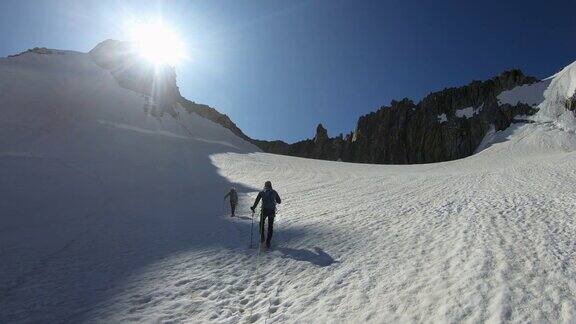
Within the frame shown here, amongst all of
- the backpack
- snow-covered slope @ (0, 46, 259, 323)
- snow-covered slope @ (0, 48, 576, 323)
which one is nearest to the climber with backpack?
the backpack

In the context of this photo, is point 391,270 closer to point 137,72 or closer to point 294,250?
point 294,250

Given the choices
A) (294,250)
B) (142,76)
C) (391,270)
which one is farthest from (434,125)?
(391,270)

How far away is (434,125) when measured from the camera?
95.1 meters

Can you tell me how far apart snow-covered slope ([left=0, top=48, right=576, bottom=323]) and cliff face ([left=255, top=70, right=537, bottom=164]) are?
58.8 m

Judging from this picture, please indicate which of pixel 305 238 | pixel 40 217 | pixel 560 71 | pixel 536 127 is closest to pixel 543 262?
pixel 305 238

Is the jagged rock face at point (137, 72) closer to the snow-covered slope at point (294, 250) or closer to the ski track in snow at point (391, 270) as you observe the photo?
the snow-covered slope at point (294, 250)

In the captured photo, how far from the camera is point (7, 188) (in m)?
24.4

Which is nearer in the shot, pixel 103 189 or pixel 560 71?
pixel 103 189

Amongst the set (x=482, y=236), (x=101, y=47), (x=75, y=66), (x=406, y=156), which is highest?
(x=101, y=47)

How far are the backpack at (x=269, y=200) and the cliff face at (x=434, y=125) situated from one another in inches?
3049

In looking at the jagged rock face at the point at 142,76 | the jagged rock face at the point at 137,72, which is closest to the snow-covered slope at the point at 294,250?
the jagged rock face at the point at 142,76

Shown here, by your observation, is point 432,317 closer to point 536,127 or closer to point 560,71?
point 536,127

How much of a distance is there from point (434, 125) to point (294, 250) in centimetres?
9138

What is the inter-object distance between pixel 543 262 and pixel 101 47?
4304 inches
